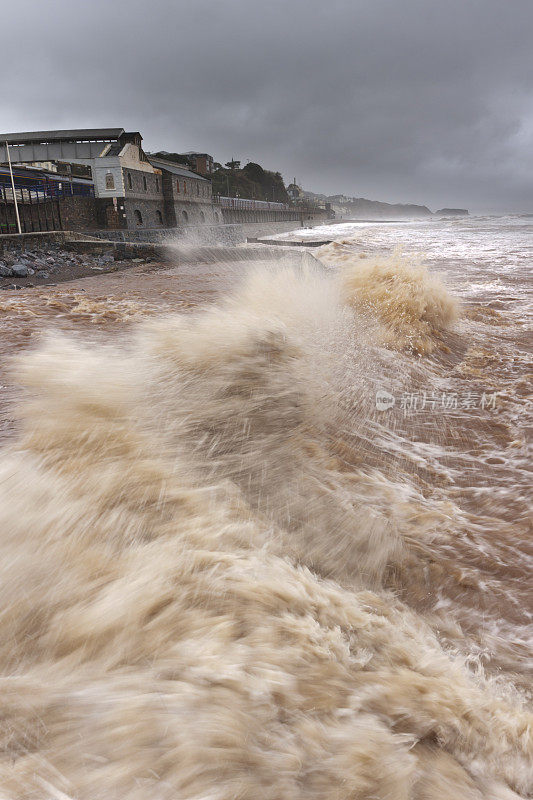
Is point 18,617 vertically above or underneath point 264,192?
underneath

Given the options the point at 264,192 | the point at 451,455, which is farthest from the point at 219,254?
the point at 264,192

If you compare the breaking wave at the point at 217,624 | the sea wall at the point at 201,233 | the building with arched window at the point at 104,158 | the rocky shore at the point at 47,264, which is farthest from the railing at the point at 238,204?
the breaking wave at the point at 217,624

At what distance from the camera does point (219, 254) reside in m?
16.3

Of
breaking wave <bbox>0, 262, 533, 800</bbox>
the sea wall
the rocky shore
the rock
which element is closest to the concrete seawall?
the rocky shore

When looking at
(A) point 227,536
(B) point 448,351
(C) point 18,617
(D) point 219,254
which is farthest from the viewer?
(D) point 219,254

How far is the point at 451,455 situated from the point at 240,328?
7.47 ft

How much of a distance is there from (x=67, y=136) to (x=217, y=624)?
30.5 meters

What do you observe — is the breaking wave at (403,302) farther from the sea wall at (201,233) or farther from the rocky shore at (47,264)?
the sea wall at (201,233)

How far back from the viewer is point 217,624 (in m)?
1.62

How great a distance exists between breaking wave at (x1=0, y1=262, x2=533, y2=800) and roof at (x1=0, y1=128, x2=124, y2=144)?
27986 mm

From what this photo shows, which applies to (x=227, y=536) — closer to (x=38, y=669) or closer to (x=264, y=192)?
(x=38, y=669)

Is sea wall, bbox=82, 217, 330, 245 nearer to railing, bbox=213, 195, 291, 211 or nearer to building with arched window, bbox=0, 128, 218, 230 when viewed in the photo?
building with arched window, bbox=0, 128, 218, 230

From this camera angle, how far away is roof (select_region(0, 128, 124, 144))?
25.6m

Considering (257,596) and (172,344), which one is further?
(172,344)
